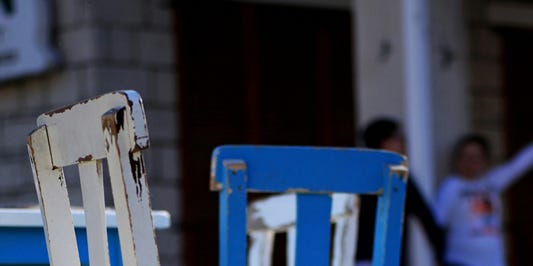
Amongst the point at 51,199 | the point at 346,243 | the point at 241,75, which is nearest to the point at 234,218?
the point at 51,199

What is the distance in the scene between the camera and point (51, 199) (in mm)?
2379

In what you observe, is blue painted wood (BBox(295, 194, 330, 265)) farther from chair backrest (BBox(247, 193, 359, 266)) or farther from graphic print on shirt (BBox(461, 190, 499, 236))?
graphic print on shirt (BBox(461, 190, 499, 236))

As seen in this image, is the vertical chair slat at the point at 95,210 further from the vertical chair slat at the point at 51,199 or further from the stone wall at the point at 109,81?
the stone wall at the point at 109,81

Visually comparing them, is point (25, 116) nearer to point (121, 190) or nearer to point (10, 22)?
point (10, 22)

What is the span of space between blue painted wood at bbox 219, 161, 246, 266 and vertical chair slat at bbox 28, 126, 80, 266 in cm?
26

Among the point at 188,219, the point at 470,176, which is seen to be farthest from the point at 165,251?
the point at 470,176

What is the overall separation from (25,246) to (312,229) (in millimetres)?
852

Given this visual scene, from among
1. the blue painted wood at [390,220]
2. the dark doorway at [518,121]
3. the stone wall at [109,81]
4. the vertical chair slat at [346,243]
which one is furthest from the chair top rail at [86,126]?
the dark doorway at [518,121]

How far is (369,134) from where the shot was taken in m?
5.73

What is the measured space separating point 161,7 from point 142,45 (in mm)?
247

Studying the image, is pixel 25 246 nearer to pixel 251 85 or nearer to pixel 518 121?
pixel 251 85

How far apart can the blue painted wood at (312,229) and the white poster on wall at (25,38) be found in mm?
4944

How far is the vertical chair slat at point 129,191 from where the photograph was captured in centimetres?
216

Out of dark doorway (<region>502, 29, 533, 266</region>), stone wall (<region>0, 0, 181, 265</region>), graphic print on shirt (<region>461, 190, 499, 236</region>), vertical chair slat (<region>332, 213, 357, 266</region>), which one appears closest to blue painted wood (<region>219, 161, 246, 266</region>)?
Result: vertical chair slat (<region>332, 213, 357, 266</region>)
